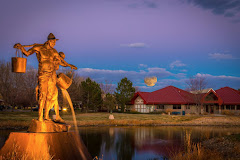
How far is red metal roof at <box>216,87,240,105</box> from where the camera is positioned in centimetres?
5216

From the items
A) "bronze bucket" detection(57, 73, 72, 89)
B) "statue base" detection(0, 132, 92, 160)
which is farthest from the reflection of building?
"statue base" detection(0, 132, 92, 160)

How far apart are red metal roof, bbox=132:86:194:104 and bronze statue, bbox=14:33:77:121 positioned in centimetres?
4522

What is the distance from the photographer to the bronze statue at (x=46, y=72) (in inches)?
363

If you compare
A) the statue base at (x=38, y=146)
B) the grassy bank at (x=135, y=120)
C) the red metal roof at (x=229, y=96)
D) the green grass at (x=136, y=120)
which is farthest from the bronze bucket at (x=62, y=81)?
the red metal roof at (x=229, y=96)

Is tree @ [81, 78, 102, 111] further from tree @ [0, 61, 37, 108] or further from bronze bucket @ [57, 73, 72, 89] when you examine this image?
bronze bucket @ [57, 73, 72, 89]

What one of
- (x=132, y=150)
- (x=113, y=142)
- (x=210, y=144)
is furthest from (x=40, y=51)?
(x=210, y=144)

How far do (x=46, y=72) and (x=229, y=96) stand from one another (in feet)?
172

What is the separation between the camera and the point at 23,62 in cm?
887

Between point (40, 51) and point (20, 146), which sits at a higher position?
point (40, 51)

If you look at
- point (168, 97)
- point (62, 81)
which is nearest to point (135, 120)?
point (168, 97)

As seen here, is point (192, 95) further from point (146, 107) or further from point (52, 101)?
point (52, 101)

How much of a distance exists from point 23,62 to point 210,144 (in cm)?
1420

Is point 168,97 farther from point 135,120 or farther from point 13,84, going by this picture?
point 13,84

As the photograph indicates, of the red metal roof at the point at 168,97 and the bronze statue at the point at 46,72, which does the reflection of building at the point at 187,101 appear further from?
the bronze statue at the point at 46,72
